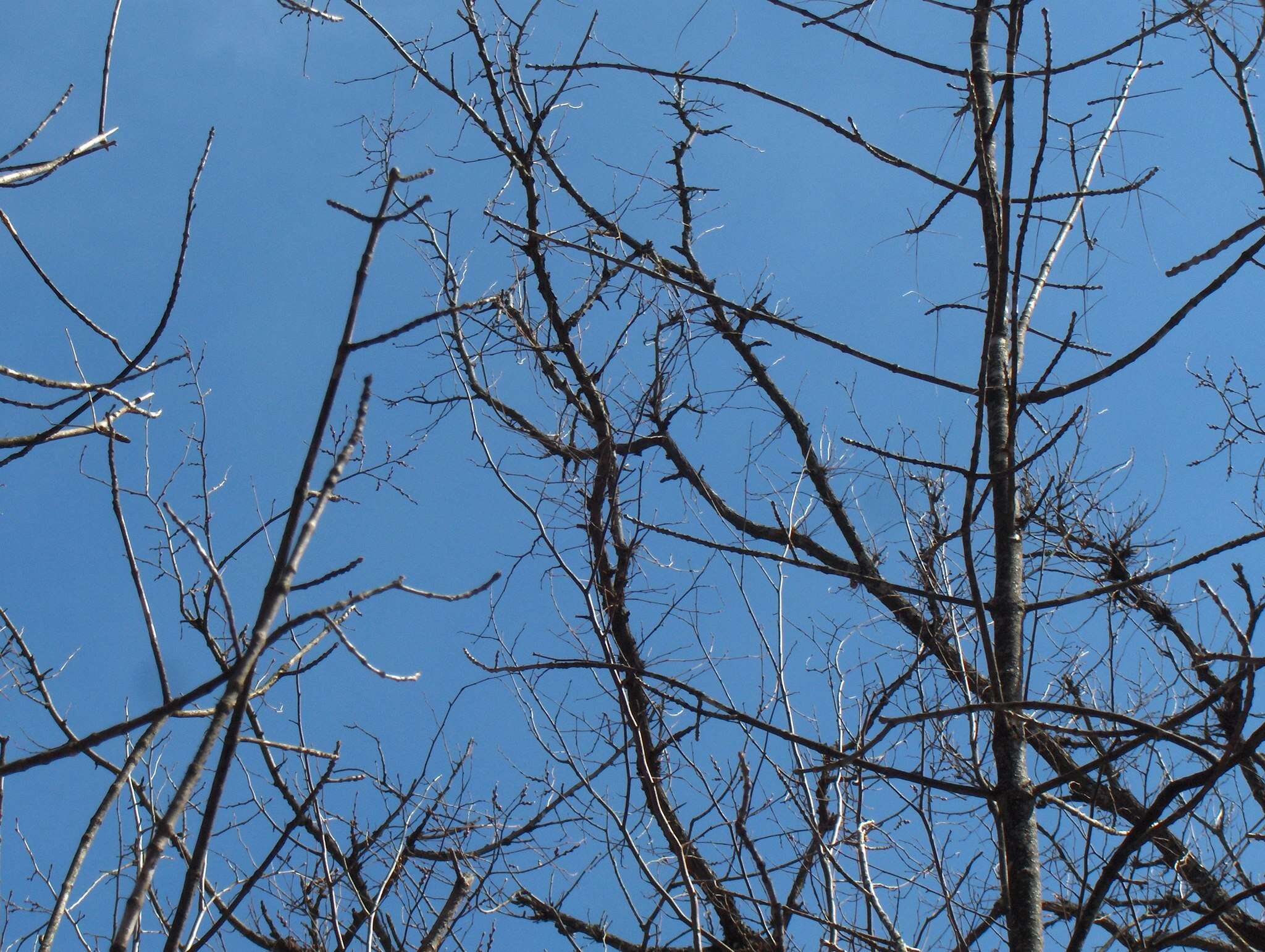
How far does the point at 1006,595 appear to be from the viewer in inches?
82.2

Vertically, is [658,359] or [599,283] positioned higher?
[599,283]

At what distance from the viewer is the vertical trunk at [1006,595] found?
1.77 meters

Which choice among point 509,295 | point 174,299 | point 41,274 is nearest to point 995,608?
point 174,299

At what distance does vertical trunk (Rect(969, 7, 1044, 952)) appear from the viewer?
5.80ft

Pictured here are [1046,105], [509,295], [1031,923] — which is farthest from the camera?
[509,295]

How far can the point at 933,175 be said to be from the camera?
229 centimetres

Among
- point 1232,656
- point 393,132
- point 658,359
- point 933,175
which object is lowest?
point 1232,656

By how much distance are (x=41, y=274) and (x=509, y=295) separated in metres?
1.98

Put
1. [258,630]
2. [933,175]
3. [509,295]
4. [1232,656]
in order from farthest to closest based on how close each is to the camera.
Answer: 1. [509,295]
2. [933,175]
3. [1232,656]
4. [258,630]

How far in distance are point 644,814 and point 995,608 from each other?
1.77 meters

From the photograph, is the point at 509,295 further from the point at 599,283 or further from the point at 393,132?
the point at 393,132

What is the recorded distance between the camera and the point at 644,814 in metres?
3.47

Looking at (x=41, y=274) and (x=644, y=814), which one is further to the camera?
(x=644, y=814)

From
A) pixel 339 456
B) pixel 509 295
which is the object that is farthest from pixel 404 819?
pixel 339 456
